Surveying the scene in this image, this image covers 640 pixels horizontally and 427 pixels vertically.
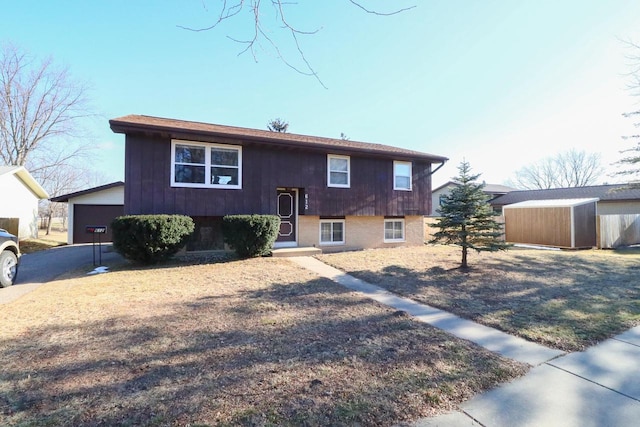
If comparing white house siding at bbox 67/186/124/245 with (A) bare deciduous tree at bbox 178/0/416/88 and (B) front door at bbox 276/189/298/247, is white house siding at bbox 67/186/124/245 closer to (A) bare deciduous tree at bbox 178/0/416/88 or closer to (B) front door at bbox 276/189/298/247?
(B) front door at bbox 276/189/298/247

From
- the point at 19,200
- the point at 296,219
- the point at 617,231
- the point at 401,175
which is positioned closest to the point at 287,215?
the point at 296,219

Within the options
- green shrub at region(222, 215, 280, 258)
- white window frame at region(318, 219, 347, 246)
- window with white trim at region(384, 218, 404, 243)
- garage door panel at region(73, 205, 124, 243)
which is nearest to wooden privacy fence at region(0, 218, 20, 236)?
garage door panel at region(73, 205, 124, 243)

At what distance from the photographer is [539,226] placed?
16.5 m

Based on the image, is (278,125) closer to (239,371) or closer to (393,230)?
(393,230)

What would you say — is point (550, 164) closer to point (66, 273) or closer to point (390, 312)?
point (390, 312)

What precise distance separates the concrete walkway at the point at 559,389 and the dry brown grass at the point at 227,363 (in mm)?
169

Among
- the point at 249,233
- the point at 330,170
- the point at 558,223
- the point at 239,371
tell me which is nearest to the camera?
the point at 239,371

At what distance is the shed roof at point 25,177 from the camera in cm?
1778

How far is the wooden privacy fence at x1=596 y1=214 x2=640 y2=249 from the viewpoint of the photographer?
612 inches

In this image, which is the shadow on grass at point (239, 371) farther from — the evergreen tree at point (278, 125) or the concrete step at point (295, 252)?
the evergreen tree at point (278, 125)

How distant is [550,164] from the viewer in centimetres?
5206

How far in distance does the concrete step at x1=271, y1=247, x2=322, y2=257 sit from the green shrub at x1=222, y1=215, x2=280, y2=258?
0.55 m

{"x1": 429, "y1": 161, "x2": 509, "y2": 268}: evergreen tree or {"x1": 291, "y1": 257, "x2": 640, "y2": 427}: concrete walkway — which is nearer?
{"x1": 291, "y1": 257, "x2": 640, "y2": 427}: concrete walkway

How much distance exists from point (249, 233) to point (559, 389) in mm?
7732
